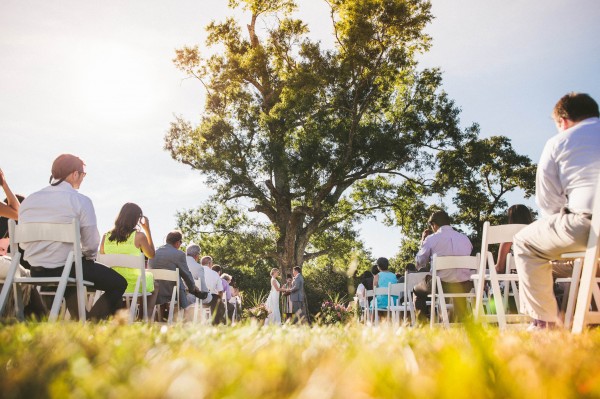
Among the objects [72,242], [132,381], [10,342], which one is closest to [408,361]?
[132,381]

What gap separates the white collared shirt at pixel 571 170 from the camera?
3.08 meters

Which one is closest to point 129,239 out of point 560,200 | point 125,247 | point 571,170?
point 125,247

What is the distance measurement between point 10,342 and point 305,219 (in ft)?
69.6

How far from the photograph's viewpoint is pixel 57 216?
179 inches

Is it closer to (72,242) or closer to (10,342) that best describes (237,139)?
(72,242)

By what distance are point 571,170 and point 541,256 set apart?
2.00ft

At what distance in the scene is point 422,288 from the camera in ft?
23.5

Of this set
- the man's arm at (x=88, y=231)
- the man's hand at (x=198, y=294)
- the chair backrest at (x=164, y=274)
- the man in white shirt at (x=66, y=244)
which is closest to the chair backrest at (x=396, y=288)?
the man's hand at (x=198, y=294)

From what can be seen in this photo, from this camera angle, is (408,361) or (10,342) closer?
(408,361)

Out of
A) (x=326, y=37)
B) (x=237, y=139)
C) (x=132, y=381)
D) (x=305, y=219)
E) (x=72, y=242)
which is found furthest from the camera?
(x=305, y=219)

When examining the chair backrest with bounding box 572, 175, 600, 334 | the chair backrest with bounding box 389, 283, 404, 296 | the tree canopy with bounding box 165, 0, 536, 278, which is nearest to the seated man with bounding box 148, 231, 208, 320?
the chair backrest with bounding box 389, 283, 404, 296

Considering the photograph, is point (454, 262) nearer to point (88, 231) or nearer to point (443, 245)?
point (443, 245)

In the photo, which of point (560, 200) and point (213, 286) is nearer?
point (560, 200)

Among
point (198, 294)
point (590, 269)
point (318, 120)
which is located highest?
point (318, 120)
